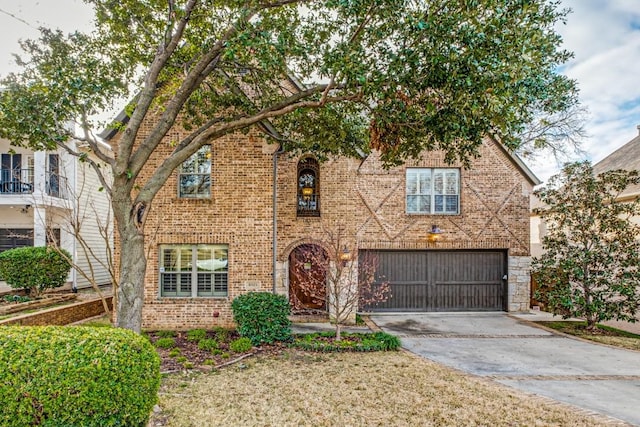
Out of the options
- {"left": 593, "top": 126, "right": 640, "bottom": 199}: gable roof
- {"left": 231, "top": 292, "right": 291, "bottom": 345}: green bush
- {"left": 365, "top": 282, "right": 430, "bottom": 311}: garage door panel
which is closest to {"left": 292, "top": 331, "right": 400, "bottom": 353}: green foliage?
{"left": 231, "top": 292, "right": 291, "bottom": 345}: green bush

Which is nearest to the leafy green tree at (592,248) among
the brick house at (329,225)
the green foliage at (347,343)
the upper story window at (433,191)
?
the brick house at (329,225)

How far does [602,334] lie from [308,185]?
30.8 feet

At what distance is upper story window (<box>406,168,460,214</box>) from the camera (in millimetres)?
12375

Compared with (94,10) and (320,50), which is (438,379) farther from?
(94,10)

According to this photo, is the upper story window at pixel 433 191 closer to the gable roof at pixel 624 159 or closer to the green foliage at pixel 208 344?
the gable roof at pixel 624 159

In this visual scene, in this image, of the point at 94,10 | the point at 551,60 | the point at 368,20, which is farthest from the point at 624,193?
the point at 94,10

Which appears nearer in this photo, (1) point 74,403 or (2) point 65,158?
(1) point 74,403

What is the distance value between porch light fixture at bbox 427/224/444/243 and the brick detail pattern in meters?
10.5

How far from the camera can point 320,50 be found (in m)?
7.05

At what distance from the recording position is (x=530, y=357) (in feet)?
25.5

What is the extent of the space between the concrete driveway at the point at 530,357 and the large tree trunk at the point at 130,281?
585 cm

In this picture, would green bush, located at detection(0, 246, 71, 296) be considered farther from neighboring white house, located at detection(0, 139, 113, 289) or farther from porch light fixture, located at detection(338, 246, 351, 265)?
porch light fixture, located at detection(338, 246, 351, 265)

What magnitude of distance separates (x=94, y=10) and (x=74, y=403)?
726 cm

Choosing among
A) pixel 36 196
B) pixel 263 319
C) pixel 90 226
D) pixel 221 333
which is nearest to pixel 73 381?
pixel 263 319
